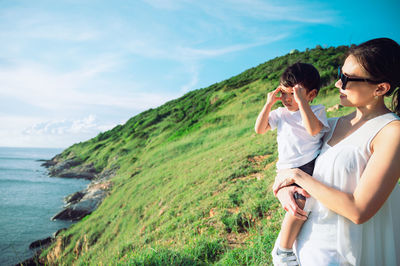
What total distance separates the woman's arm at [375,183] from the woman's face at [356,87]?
0.97 feet

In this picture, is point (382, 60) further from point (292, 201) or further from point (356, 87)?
point (292, 201)

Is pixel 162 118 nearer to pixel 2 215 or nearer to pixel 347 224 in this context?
pixel 2 215

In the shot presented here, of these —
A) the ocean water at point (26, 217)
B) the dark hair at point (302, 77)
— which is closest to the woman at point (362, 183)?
the dark hair at point (302, 77)

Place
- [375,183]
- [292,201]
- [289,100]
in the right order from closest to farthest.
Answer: [375,183] < [292,201] < [289,100]

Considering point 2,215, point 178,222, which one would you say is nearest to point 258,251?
point 178,222

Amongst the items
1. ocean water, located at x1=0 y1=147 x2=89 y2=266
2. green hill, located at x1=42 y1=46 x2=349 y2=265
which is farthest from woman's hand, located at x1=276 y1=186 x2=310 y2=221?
ocean water, located at x1=0 y1=147 x2=89 y2=266

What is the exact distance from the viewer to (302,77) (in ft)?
6.68

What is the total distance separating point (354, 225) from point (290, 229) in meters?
0.42

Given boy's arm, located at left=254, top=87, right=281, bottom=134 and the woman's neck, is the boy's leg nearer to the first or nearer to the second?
the woman's neck

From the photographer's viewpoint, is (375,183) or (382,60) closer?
(375,183)

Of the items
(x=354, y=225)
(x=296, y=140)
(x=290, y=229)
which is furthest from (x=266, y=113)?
(x=354, y=225)

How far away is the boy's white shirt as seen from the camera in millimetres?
1907

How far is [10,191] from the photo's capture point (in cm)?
3038

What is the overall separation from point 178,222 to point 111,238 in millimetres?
5842
